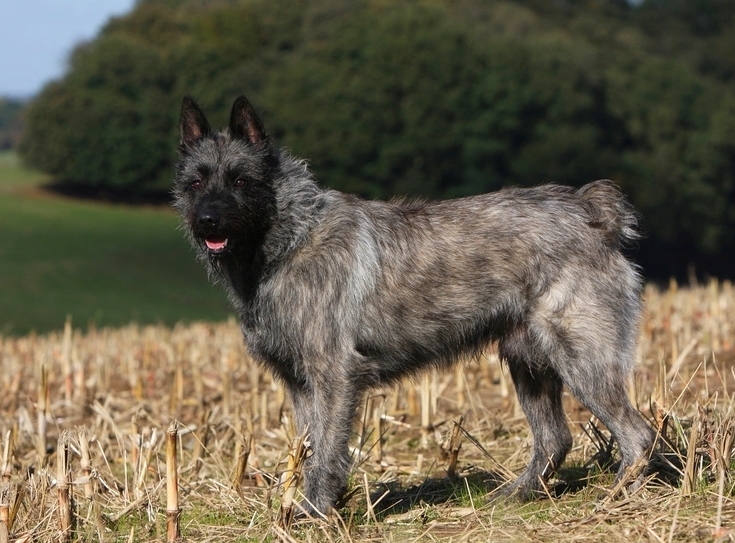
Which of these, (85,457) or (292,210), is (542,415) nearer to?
(292,210)

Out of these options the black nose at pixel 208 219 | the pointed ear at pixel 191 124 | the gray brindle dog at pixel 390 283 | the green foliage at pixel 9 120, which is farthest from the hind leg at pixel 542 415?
the green foliage at pixel 9 120

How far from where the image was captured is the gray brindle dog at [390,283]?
6395 mm

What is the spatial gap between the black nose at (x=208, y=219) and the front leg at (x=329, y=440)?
1.12m

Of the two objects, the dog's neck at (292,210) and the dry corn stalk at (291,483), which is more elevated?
the dog's neck at (292,210)

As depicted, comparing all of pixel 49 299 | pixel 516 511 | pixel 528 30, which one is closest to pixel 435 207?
pixel 516 511

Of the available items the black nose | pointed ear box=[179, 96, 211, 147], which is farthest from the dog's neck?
pointed ear box=[179, 96, 211, 147]

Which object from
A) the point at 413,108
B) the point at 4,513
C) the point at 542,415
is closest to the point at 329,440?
the point at 542,415

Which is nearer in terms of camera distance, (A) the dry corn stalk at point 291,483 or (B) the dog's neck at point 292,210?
(A) the dry corn stalk at point 291,483

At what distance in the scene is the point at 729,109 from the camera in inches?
2741

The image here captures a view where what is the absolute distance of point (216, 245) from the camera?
6477mm

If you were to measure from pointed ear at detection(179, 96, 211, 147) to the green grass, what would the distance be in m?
27.2

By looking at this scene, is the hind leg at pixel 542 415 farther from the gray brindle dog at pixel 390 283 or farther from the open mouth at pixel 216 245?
the open mouth at pixel 216 245

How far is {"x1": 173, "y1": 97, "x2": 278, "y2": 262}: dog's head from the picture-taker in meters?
6.46

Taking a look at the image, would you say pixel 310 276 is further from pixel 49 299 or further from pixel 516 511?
pixel 49 299
